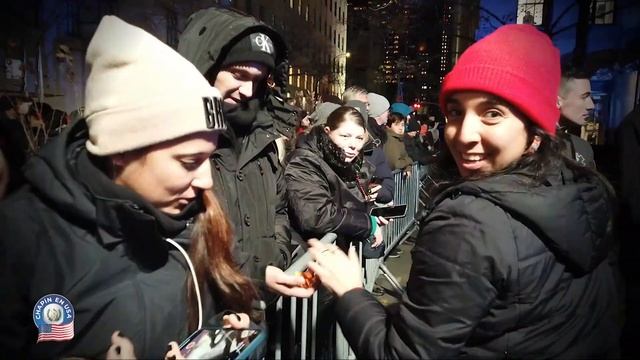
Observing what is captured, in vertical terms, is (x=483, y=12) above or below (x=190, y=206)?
above

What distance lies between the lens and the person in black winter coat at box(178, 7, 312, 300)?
2299 mm

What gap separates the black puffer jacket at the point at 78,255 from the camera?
1.34 meters

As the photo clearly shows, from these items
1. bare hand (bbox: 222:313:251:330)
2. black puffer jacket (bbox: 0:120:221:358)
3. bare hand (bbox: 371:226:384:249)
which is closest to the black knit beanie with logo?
black puffer jacket (bbox: 0:120:221:358)

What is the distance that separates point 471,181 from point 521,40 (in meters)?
0.57

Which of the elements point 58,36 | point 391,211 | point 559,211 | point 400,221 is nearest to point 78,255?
point 559,211

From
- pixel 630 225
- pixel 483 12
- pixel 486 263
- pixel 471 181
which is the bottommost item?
pixel 630 225

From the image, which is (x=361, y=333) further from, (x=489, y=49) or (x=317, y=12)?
(x=317, y=12)

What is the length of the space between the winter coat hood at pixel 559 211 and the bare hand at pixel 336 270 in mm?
547

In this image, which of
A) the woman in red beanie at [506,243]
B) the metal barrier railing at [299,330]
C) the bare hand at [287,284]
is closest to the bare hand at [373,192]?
the metal barrier railing at [299,330]

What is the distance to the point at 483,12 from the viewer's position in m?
16.8

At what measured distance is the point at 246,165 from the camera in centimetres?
253

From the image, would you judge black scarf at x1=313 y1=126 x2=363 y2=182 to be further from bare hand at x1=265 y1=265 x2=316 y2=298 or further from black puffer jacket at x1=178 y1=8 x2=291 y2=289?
bare hand at x1=265 y1=265 x2=316 y2=298

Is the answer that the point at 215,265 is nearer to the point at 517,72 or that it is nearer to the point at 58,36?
the point at 517,72

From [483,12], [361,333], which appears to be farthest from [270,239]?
[483,12]
